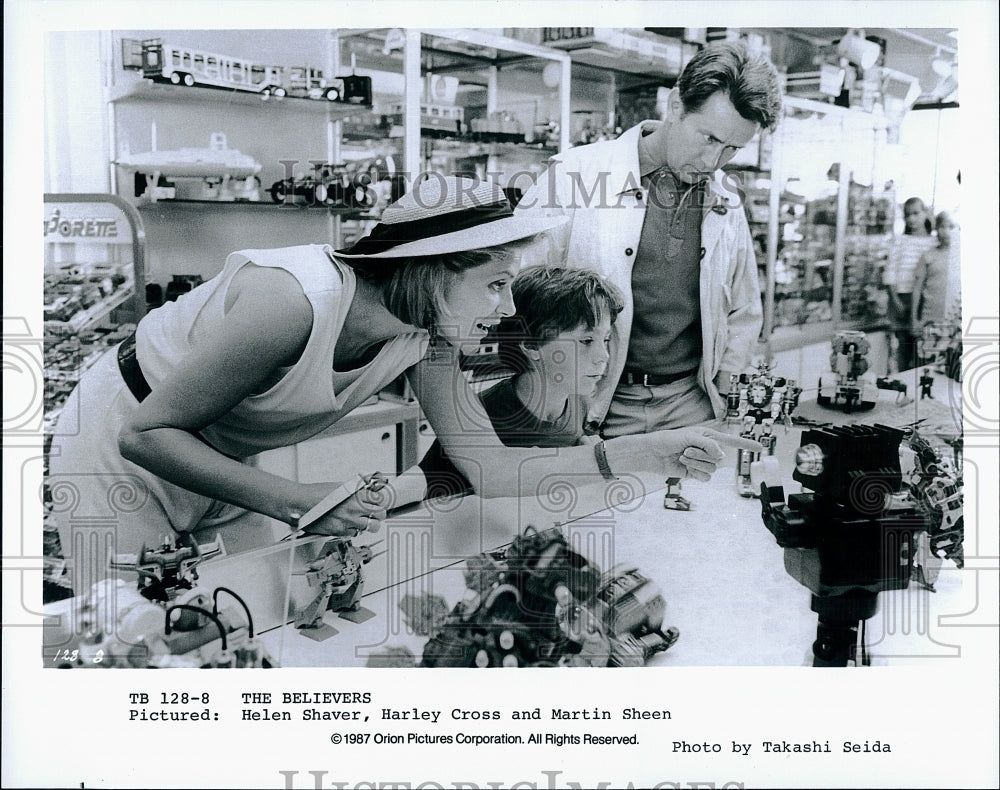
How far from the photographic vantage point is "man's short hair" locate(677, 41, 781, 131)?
259cm

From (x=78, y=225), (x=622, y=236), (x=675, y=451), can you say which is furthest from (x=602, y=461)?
(x=78, y=225)

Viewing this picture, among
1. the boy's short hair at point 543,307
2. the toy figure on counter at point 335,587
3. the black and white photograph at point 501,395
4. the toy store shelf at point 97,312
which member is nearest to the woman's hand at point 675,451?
the black and white photograph at point 501,395

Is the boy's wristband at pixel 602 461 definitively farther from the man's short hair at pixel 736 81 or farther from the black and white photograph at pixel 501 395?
the man's short hair at pixel 736 81

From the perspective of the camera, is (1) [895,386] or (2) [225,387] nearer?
(2) [225,387]

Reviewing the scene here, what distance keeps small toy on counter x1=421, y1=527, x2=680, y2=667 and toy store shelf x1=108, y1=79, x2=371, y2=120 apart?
1367 millimetres

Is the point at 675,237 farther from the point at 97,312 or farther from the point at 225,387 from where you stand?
the point at 97,312

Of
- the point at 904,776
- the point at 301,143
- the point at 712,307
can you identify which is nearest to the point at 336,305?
the point at 301,143

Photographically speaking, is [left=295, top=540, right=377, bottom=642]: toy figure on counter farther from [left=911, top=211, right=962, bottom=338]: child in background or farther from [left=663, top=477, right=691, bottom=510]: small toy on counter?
[left=911, top=211, right=962, bottom=338]: child in background

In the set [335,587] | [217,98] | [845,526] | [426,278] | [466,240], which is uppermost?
[217,98]

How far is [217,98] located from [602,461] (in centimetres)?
156

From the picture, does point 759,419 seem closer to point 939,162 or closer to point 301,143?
point 939,162

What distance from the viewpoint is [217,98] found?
258cm

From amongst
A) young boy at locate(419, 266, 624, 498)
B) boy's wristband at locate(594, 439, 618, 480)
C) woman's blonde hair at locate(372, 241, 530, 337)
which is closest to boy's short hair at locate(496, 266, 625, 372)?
young boy at locate(419, 266, 624, 498)

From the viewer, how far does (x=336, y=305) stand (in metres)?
2.56
